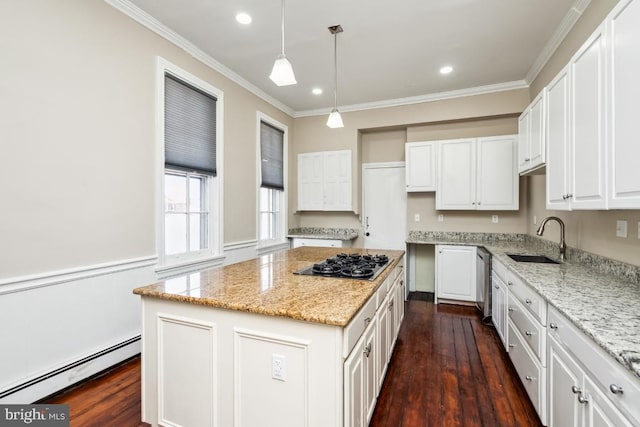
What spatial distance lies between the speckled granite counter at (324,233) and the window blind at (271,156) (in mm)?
876

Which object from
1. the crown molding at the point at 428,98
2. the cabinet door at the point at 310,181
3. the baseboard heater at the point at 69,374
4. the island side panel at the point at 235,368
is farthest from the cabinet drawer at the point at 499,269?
the baseboard heater at the point at 69,374

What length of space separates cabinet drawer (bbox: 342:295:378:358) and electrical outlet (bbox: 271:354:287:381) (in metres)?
0.30

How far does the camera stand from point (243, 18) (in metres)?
2.66

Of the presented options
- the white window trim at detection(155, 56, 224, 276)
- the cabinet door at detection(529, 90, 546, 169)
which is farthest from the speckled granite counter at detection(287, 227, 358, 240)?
the cabinet door at detection(529, 90, 546, 169)

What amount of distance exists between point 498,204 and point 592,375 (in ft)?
10.9

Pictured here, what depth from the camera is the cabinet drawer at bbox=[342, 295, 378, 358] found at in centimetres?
130

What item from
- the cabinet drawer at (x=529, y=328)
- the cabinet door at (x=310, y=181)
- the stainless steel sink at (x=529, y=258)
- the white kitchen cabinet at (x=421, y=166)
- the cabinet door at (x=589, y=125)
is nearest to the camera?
the cabinet door at (x=589, y=125)

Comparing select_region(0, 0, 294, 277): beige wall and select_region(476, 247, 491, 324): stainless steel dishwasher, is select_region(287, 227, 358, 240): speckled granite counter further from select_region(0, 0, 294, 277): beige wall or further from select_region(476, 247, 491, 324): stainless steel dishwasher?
select_region(0, 0, 294, 277): beige wall

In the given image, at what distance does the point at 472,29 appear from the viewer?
2.84 meters

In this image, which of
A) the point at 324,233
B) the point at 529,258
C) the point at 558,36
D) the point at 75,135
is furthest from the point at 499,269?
the point at 75,135

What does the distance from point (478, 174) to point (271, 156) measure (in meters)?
3.14

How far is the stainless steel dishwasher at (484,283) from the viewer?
3.43m

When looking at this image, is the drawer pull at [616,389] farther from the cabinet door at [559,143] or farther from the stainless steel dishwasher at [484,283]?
the stainless steel dishwasher at [484,283]

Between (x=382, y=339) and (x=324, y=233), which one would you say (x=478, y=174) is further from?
(x=382, y=339)
